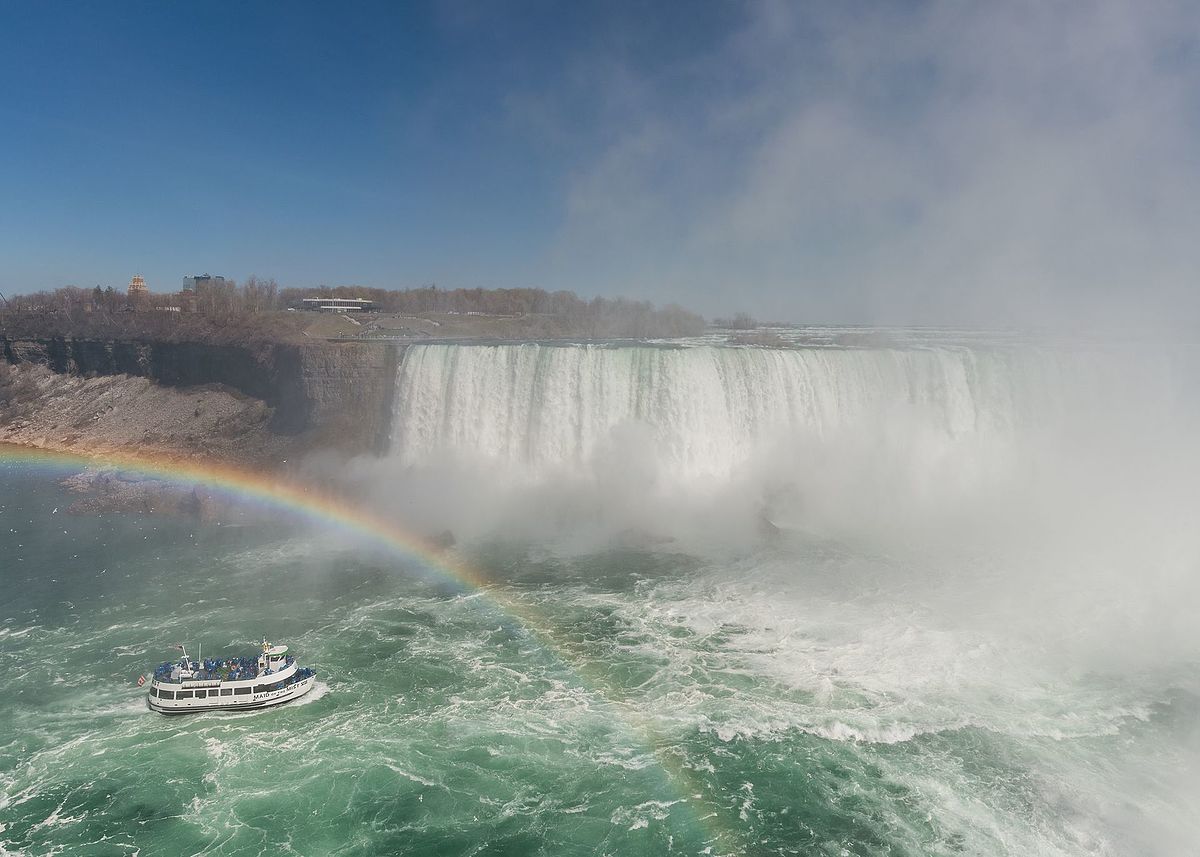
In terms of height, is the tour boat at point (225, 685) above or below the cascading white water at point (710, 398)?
below

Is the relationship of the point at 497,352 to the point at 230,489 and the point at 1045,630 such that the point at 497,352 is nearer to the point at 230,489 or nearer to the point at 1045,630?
the point at 230,489

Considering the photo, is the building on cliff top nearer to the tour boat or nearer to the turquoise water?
the turquoise water

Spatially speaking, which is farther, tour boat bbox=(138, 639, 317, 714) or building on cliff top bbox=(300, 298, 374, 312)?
building on cliff top bbox=(300, 298, 374, 312)

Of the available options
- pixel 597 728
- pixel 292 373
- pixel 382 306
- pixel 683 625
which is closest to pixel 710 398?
pixel 683 625

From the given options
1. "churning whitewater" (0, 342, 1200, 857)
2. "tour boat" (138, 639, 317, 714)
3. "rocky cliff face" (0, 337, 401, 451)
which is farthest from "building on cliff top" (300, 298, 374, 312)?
"tour boat" (138, 639, 317, 714)

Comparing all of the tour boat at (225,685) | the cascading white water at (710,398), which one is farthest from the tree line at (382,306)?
the tour boat at (225,685)

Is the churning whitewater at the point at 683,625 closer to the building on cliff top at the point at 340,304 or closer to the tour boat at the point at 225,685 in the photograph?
the tour boat at the point at 225,685
